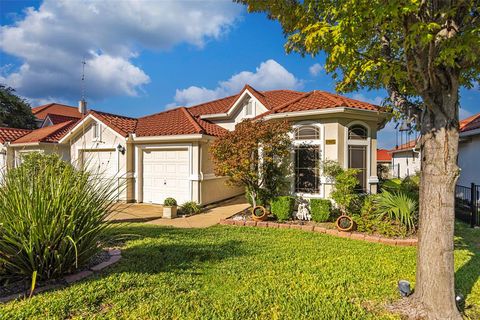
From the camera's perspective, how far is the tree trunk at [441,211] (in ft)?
11.5

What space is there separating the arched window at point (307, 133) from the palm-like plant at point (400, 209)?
10.9 ft

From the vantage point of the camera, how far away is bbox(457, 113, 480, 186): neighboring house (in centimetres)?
1223

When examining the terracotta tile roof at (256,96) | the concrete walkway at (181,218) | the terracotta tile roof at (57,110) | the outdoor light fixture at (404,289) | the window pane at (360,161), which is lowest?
the concrete walkway at (181,218)

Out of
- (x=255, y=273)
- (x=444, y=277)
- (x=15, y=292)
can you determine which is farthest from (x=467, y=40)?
(x=15, y=292)

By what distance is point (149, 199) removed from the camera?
45.5 feet

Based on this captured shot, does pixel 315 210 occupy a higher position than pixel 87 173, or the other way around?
pixel 87 173

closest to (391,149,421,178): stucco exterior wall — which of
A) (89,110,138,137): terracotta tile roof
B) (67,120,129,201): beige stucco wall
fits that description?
(89,110,138,137): terracotta tile roof

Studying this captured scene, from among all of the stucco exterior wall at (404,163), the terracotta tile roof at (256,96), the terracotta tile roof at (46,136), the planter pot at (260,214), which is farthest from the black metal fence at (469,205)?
the terracotta tile roof at (46,136)

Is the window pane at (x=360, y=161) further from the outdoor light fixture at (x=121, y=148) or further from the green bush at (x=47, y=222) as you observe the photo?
the outdoor light fixture at (x=121, y=148)

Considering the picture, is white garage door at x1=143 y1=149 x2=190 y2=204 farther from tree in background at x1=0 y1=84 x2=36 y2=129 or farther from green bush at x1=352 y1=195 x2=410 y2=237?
tree in background at x1=0 y1=84 x2=36 y2=129

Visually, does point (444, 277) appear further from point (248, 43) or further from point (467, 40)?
point (248, 43)

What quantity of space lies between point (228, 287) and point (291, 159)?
7.05 metres

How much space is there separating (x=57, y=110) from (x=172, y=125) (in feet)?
106

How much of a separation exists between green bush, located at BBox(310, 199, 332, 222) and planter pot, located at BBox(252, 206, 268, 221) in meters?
1.73
